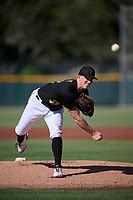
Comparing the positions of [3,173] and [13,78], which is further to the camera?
[13,78]

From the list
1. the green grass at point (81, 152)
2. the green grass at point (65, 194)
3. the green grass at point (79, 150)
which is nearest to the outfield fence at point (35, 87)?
the green grass at point (81, 152)

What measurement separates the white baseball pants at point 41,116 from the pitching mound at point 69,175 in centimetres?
52

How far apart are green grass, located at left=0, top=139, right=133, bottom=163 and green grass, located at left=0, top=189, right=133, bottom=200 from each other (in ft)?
9.89

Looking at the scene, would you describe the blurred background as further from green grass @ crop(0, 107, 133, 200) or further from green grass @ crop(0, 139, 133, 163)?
green grass @ crop(0, 139, 133, 163)

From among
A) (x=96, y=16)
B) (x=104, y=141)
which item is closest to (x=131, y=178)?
(x=104, y=141)

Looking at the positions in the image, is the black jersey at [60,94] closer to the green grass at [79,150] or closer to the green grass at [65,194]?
the green grass at [65,194]

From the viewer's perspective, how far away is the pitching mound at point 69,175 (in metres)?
7.20

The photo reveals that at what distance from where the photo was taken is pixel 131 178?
301 inches

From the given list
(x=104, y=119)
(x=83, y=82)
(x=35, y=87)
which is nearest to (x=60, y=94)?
(x=83, y=82)

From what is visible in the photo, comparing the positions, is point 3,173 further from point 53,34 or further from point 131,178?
point 53,34

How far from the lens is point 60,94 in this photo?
7.60m

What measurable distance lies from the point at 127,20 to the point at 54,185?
1905cm

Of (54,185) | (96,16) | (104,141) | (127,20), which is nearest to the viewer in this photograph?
(54,185)

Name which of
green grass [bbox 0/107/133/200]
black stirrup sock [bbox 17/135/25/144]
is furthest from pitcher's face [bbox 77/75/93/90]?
black stirrup sock [bbox 17/135/25/144]
